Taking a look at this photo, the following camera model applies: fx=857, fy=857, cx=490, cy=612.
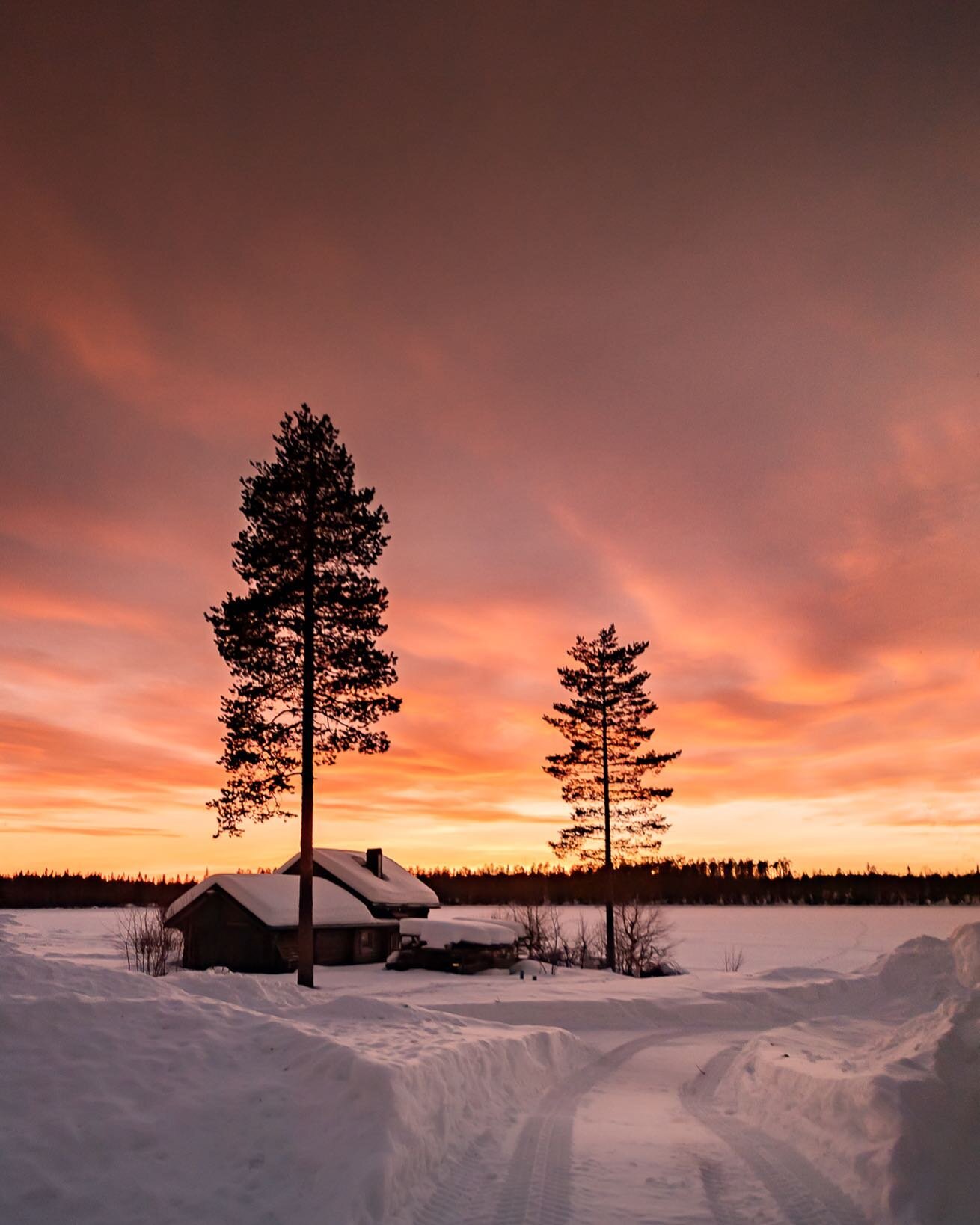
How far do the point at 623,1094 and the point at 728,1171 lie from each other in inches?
211

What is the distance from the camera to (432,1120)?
10211 millimetres

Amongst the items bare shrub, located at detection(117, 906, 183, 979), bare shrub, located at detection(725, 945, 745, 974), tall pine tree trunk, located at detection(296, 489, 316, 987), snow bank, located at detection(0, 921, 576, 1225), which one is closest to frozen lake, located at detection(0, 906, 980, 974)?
bare shrub, located at detection(725, 945, 745, 974)

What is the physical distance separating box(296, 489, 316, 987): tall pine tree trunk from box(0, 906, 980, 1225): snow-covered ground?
8722 millimetres

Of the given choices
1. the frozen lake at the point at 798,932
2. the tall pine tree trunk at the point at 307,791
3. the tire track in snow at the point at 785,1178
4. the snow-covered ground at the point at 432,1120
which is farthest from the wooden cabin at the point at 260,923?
the tire track in snow at the point at 785,1178

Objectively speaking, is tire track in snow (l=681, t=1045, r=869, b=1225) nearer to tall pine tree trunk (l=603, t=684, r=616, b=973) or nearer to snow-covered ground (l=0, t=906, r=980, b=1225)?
snow-covered ground (l=0, t=906, r=980, b=1225)

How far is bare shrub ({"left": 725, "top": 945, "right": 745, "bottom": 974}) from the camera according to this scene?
37562mm

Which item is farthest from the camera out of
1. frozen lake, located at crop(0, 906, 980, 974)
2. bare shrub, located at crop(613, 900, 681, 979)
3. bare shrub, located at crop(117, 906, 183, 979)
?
frozen lake, located at crop(0, 906, 980, 974)

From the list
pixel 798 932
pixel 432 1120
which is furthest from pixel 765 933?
→ pixel 432 1120

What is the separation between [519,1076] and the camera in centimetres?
1420

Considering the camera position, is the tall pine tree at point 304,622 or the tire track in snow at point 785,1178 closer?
the tire track in snow at point 785,1178

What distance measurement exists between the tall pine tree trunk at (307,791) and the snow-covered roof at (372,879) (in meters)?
14.9

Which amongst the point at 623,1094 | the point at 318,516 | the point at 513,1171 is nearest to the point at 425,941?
the point at 318,516

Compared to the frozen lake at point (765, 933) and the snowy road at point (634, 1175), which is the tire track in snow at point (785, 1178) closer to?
the snowy road at point (634, 1175)

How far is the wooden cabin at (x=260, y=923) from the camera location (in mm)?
34188
